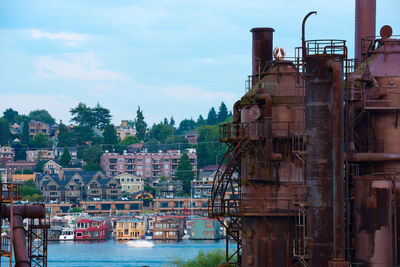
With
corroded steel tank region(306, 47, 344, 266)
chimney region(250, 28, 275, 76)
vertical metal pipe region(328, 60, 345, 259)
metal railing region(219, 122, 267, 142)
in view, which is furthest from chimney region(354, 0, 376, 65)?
vertical metal pipe region(328, 60, 345, 259)

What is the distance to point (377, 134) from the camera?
55250mm

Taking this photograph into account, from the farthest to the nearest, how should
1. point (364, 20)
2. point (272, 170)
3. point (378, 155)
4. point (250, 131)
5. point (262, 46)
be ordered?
point (262, 46)
point (364, 20)
point (250, 131)
point (272, 170)
point (378, 155)

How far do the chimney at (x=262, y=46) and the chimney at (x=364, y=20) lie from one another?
18.4ft

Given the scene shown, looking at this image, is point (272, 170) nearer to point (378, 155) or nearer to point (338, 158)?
point (378, 155)

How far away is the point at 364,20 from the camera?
213ft

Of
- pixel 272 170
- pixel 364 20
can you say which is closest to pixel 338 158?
pixel 272 170

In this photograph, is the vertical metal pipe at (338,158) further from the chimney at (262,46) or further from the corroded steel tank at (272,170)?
the chimney at (262,46)

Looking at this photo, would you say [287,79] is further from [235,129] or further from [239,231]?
[239,231]

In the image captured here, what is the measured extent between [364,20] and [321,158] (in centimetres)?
1882

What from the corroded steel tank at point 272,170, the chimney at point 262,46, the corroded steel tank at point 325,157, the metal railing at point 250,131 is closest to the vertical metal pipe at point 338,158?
the corroded steel tank at point 325,157

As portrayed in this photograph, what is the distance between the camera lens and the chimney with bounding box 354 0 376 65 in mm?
64750

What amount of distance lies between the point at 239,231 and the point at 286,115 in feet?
28.8

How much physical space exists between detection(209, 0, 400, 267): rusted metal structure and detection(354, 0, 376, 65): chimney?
102 mm

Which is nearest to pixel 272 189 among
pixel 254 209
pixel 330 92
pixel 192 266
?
pixel 254 209
